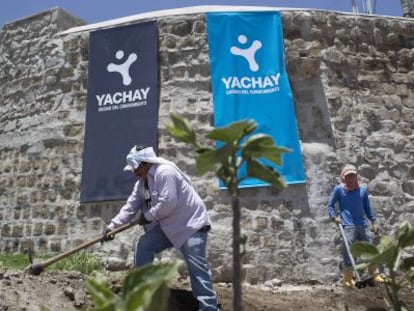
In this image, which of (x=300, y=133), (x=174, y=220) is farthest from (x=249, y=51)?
(x=174, y=220)

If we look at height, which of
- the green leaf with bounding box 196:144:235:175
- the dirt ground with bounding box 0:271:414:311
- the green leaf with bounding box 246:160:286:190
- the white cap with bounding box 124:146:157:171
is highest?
the white cap with bounding box 124:146:157:171

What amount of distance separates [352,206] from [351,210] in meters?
0.05

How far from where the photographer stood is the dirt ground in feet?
14.4

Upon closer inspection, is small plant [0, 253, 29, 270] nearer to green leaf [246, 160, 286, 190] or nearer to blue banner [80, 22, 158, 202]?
blue banner [80, 22, 158, 202]

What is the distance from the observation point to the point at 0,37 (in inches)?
343

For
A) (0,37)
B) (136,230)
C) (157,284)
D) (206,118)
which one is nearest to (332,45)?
(206,118)

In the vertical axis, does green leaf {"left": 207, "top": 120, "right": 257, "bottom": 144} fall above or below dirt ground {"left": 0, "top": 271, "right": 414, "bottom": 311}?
above

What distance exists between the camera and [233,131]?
4.97 ft

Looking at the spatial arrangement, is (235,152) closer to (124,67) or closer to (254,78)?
(254,78)

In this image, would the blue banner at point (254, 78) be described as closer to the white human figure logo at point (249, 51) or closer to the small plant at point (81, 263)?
the white human figure logo at point (249, 51)

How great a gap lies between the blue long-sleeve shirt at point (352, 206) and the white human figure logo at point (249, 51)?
6.45 ft

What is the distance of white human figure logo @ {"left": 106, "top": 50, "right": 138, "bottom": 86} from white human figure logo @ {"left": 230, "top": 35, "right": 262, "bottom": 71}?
4.56 feet

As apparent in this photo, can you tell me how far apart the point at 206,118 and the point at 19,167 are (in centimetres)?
294

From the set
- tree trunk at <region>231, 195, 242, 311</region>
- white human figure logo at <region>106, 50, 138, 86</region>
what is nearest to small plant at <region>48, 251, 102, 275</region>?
white human figure logo at <region>106, 50, 138, 86</region>
